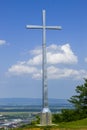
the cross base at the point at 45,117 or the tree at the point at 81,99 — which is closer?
the cross base at the point at 45,117

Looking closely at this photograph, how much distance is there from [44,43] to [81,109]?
21.0 m

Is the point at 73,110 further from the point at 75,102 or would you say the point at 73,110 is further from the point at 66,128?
the point at 66,128

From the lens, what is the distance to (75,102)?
46.2m

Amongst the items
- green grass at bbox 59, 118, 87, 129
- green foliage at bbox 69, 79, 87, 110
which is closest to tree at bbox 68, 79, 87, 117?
green foliage at bbox 69, 79, 87, 110

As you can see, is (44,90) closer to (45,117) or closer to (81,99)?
(45,117)

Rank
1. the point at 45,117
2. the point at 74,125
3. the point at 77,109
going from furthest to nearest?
the point at 77,109
the point at 74,125
the point at 45,117

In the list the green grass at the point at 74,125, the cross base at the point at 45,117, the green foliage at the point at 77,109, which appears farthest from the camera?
the green foliage at the point at 77,109

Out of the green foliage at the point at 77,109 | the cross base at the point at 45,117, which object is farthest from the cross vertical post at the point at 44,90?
the green foliage at the point at 77,109

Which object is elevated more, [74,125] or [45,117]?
[45,117]

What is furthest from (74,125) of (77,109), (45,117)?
(77,109)

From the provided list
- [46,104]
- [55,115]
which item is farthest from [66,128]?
[55,115]

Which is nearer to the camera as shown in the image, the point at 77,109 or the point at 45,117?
the point at 45,117

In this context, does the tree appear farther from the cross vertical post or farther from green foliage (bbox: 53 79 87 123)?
the cross vertical post

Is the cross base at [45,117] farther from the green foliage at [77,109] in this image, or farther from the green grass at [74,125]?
the green foliage at [77,109]
